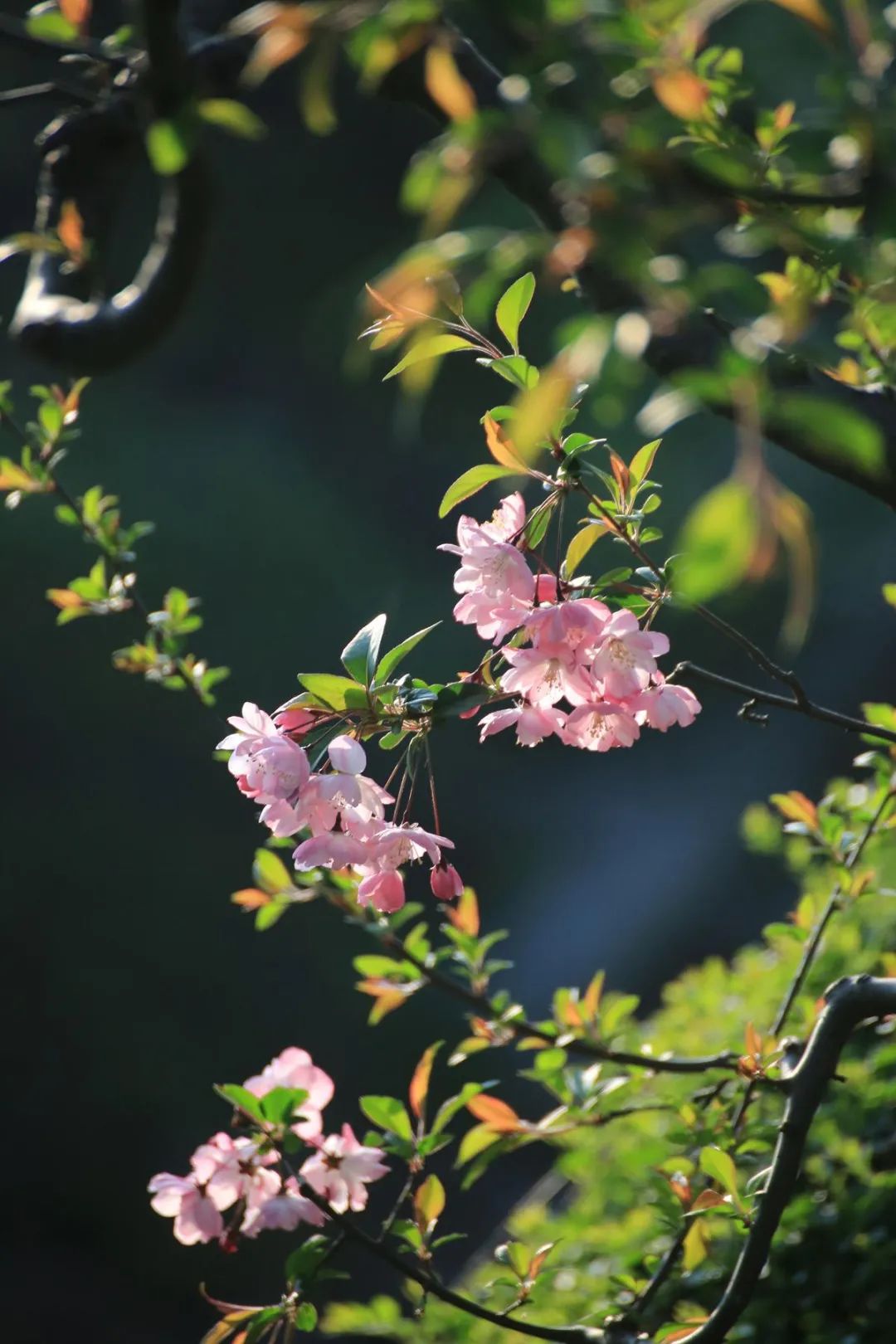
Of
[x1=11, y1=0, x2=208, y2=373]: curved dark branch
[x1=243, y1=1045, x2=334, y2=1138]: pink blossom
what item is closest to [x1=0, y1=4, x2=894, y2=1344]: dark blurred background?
[x1=11, y1=0, x2=208, y2=373]: curved dark branch

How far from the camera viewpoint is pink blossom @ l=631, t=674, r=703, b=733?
2.38 ft

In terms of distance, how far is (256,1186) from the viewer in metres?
0.82

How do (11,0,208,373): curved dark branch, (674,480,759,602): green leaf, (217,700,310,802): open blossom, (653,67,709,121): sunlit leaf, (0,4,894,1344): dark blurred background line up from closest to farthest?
(674,480,759,602): green leaf
(653,67,709,121): sunlit leaf
(217,700,310,802): open blossom
(11,0,208,373): curved dark branch
(0,4,894,1344): dark blurred background

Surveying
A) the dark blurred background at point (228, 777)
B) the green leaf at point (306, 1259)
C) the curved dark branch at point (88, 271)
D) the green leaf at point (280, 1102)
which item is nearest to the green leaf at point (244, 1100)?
the green leaf at point (280, 1102)

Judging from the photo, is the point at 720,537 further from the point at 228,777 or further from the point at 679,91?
the point at 228,777

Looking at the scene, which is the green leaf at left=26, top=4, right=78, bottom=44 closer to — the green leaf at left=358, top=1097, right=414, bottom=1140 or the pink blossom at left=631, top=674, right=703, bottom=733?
the pink blossom at left=631, top=674, right=703, bottom=733

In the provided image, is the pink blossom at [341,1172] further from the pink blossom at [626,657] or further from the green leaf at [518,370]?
the green leaf at [518,370]

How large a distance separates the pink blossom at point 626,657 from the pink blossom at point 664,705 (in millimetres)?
30

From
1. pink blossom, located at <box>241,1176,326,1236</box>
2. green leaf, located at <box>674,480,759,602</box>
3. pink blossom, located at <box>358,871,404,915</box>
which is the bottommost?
pink blossom, located at <box>241,1176,326,1236</box>

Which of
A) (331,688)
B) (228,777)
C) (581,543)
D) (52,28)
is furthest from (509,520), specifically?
(228,777)

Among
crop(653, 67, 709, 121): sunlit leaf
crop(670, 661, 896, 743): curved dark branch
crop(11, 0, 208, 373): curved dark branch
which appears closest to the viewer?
crop(653, 67, 709, 121): sunlit leaf

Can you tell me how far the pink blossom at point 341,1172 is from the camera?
0.86 metres

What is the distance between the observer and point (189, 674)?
1141mm

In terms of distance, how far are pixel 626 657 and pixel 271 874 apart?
509mm
